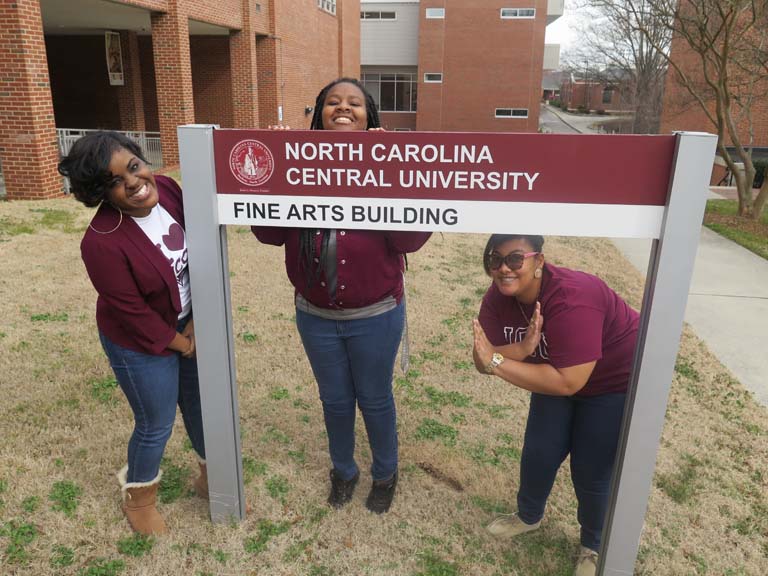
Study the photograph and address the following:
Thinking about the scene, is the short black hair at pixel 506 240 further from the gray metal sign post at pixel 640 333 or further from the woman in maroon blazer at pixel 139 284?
the woman in maroon blazer at pixel 139 284

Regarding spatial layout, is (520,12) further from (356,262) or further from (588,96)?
(588,96)

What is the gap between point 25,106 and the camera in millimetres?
8453

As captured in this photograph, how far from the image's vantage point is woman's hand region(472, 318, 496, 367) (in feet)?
6.89

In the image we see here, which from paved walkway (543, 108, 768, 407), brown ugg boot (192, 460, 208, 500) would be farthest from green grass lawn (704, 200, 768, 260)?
brown ugg boot (192, 460, 208, 500)

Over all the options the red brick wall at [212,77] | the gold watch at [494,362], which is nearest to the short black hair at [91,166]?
the gold watch at [494,362]

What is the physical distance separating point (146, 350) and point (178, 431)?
1378 millimetres

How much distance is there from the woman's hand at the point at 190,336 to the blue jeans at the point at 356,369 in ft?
1.33

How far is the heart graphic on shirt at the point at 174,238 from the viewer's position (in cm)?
225

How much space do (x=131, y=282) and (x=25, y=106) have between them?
25.9ft

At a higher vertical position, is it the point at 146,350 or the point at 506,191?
the point at 506,191

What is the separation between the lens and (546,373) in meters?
2.05

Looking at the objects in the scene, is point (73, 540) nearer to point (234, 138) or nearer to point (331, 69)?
point (234, 138)

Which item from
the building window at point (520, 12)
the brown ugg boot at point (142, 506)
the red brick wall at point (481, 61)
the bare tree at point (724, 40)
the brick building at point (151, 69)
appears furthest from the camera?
the red brick wall at point (481, 61)

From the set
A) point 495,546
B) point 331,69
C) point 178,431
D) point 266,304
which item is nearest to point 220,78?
point 331,69
